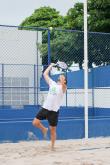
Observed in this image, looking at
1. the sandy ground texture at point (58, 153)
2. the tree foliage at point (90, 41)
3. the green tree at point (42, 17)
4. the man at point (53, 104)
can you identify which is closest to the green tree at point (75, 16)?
the tree foliage at point (90, 41)

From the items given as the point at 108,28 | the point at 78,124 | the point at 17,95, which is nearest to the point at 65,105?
the point at 17,95

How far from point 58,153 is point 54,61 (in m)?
7.71

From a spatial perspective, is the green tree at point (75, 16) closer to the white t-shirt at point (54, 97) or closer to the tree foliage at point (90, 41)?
the tree foliage at point (90, 41)

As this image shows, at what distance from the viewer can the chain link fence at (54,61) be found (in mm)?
16547

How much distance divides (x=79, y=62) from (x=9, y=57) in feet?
26.0

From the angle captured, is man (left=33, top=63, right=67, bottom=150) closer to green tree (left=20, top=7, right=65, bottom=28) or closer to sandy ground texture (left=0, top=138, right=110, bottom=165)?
sandy ground texture (left=0, top=138, right=110, bottom=165)

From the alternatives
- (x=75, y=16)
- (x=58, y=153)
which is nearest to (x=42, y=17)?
(x=75, y=16)

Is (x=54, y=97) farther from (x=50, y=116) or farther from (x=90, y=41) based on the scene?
(x=90, y=41)

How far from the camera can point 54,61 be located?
17.2 metres

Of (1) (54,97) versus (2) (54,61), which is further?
(2) (54,61)

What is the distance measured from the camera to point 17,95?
73.8ft

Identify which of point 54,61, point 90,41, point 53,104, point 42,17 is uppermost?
point 42,17

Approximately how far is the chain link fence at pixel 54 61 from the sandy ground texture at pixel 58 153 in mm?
3461

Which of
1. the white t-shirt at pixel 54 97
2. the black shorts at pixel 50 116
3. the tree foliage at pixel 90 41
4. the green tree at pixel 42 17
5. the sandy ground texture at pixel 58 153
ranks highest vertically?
the green tree at pixel 42 17
